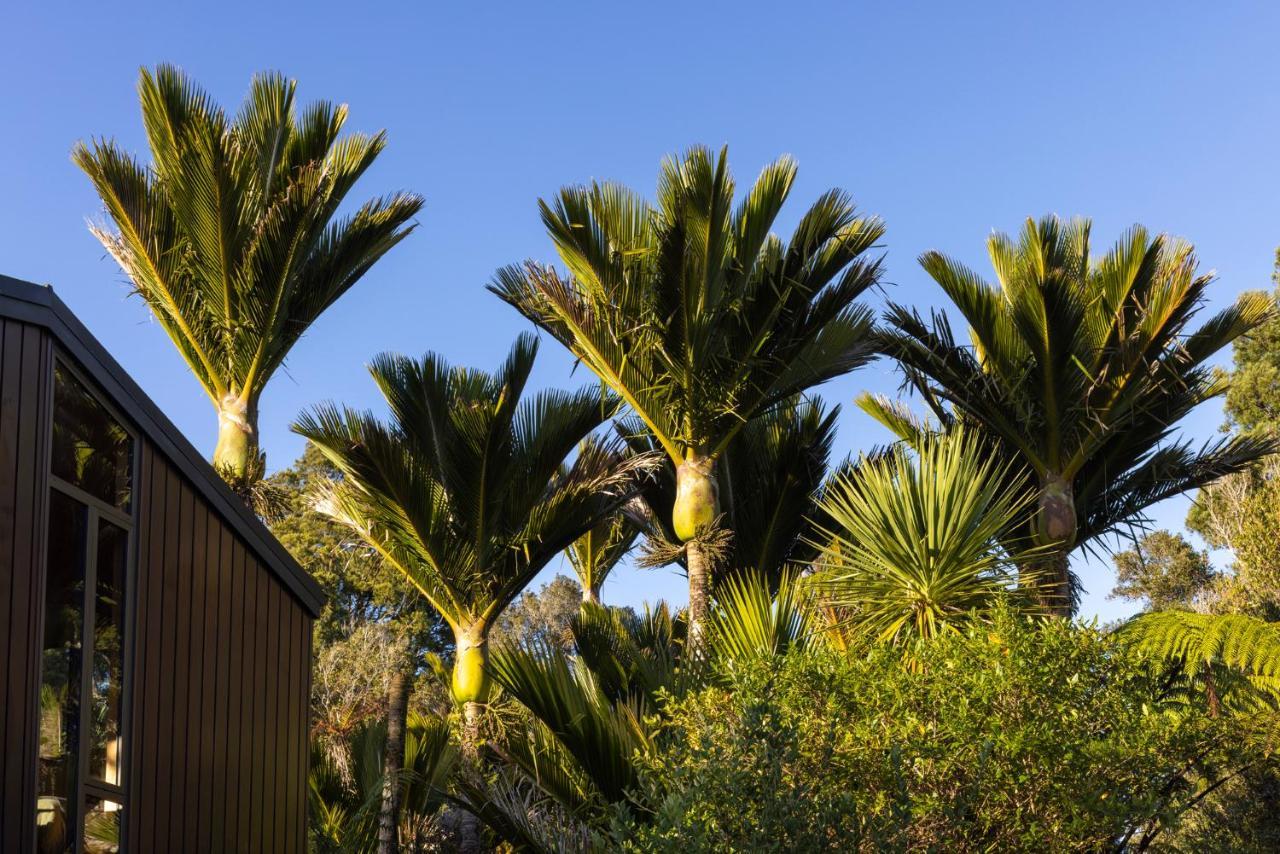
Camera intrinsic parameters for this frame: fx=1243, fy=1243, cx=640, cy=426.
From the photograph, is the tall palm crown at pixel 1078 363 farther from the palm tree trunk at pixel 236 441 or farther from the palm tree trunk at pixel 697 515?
the palm tree trunk at pixel 236 441

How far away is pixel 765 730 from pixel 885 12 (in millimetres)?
13560

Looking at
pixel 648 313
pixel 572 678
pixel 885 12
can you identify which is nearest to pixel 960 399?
pixel 648 313

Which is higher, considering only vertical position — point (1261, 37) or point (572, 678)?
point (1261, 37)

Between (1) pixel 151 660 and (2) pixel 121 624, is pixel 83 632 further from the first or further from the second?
(1) pixel 151 660

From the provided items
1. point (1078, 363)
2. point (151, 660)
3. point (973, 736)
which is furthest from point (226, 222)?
point (1078, 363)

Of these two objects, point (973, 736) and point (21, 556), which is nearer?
point (21, 556)

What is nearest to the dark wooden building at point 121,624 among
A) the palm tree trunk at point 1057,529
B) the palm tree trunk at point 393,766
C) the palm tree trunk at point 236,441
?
the palm tree trunk at point 393,766

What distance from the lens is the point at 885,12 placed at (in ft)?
58.1

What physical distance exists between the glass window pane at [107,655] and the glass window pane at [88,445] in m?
0.24

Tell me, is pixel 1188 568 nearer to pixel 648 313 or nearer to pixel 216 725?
pixel 648 313

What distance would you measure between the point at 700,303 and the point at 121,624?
6.77 meters

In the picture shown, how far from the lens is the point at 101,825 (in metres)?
6.81

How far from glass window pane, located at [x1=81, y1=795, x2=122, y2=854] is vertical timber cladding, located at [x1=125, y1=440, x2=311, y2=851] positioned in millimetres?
118

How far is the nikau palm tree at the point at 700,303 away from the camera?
12.3 meters
